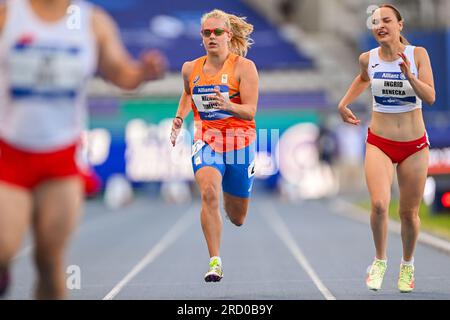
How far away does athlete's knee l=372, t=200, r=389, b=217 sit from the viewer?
366 inches

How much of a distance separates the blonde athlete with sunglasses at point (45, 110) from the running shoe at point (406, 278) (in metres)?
4.37

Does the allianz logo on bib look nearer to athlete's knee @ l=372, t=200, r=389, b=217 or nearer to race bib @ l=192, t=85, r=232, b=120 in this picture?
athlete's knee @ l=372, t=200, r=389, b=217

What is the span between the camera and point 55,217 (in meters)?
5.84

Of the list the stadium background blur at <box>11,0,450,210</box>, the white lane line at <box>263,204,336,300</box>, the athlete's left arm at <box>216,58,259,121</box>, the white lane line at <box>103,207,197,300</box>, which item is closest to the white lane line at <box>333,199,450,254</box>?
the white lane line at <box>263,204,336,300</box>

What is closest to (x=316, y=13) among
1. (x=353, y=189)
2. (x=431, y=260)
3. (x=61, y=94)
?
(x=353, y=189)

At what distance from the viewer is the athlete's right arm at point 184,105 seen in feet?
29.0

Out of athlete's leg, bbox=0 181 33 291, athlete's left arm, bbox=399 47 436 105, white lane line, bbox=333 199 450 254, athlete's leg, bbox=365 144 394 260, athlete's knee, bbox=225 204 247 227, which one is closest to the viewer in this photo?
athlete's leg, bbox=0 181 33 291

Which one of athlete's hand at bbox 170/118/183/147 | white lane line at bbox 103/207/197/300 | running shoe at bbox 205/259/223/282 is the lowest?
white lane line at bbox 103/207/197/300

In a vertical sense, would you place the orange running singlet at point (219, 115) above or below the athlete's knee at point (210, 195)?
above

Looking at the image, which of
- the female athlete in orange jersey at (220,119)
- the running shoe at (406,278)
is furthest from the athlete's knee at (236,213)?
the running shoe at (406,278)

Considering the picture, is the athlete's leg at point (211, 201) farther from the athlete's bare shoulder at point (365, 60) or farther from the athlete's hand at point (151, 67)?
the athlete's hand at point (151, 67)

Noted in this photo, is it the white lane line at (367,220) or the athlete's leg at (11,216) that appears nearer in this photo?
the athlete's leg at (11,216)

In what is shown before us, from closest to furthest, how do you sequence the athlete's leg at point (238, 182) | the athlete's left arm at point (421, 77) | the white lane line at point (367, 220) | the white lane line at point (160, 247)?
the athlete's left arm at point (421, 77), the athlete's leg at point (238, 182), the white lane line at point (160, 247), the white lane line at point (367, 220)

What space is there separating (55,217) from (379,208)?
4.07m
